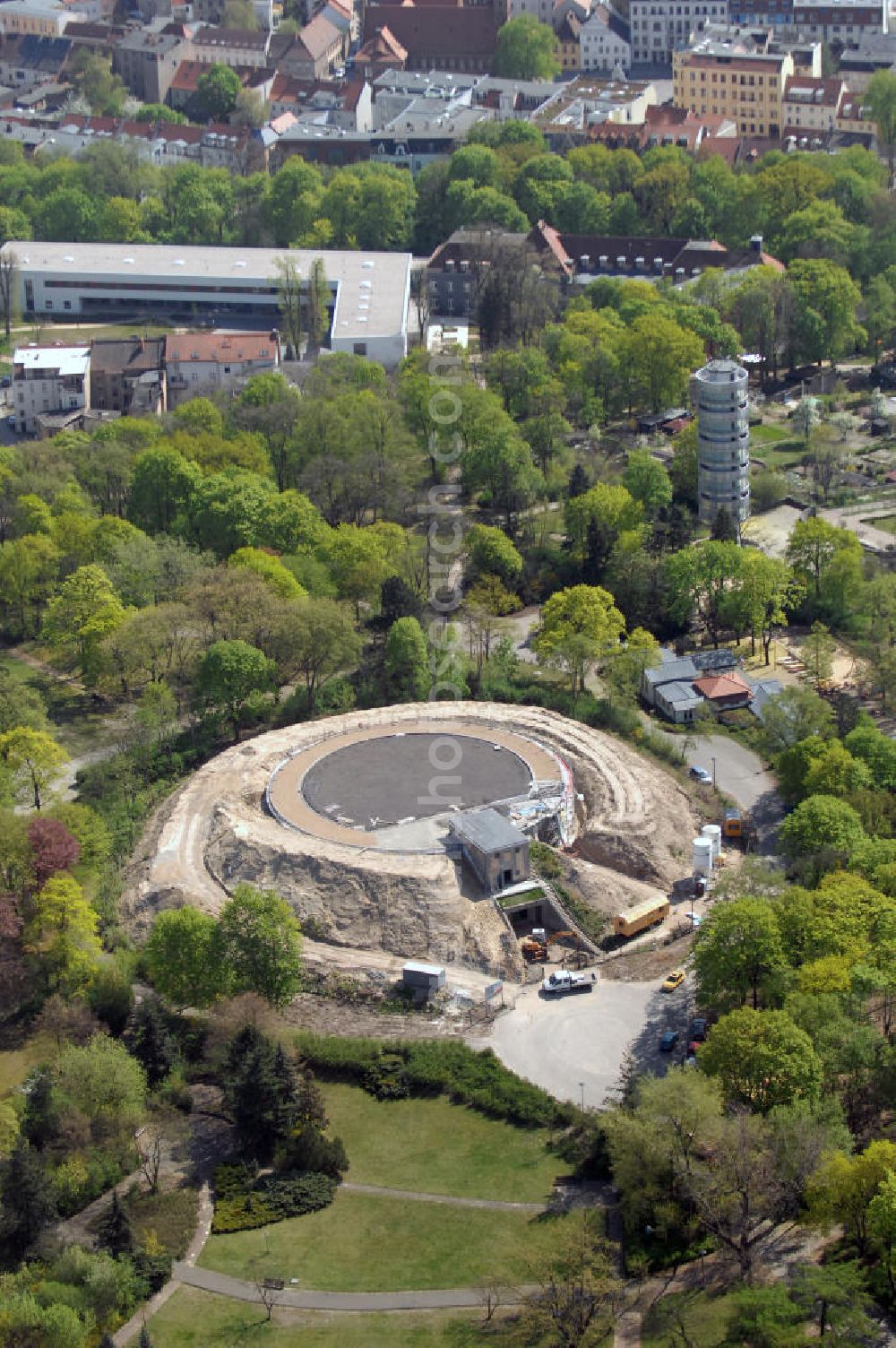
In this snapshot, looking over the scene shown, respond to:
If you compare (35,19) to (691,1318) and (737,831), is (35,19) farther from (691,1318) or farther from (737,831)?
(691,1318)

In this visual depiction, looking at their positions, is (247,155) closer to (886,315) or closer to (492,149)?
(492,149)

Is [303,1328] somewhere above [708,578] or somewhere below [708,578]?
below

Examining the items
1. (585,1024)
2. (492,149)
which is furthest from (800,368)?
(585,1024)

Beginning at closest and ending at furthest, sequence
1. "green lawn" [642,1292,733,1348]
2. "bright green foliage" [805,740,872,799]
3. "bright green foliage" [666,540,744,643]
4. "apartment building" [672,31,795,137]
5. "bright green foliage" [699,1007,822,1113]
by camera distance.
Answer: "green lawn" [642,1292,733,1348] → "bright green foliage" [699,1007,822,1113] → "bright green foliage" [805,740,872,799] → "bright green foliage" [666,540,744,643] → "apartment building" [672,31,795,137]

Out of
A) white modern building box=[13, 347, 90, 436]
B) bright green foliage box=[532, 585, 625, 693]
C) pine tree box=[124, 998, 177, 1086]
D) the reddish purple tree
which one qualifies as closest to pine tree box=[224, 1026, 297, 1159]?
pine tree box=[124, 998, 177, 1086]

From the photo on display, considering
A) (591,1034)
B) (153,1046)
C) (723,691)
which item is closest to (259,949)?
(153,1046)

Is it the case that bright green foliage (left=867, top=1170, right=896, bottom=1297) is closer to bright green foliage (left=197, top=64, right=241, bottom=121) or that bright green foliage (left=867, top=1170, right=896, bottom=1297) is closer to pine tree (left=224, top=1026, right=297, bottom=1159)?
pine tree (left=224, top=1026, right=297, bottom=1159)

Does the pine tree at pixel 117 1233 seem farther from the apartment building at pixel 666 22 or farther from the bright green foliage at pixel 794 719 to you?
the apartment building at pixel 666 22
